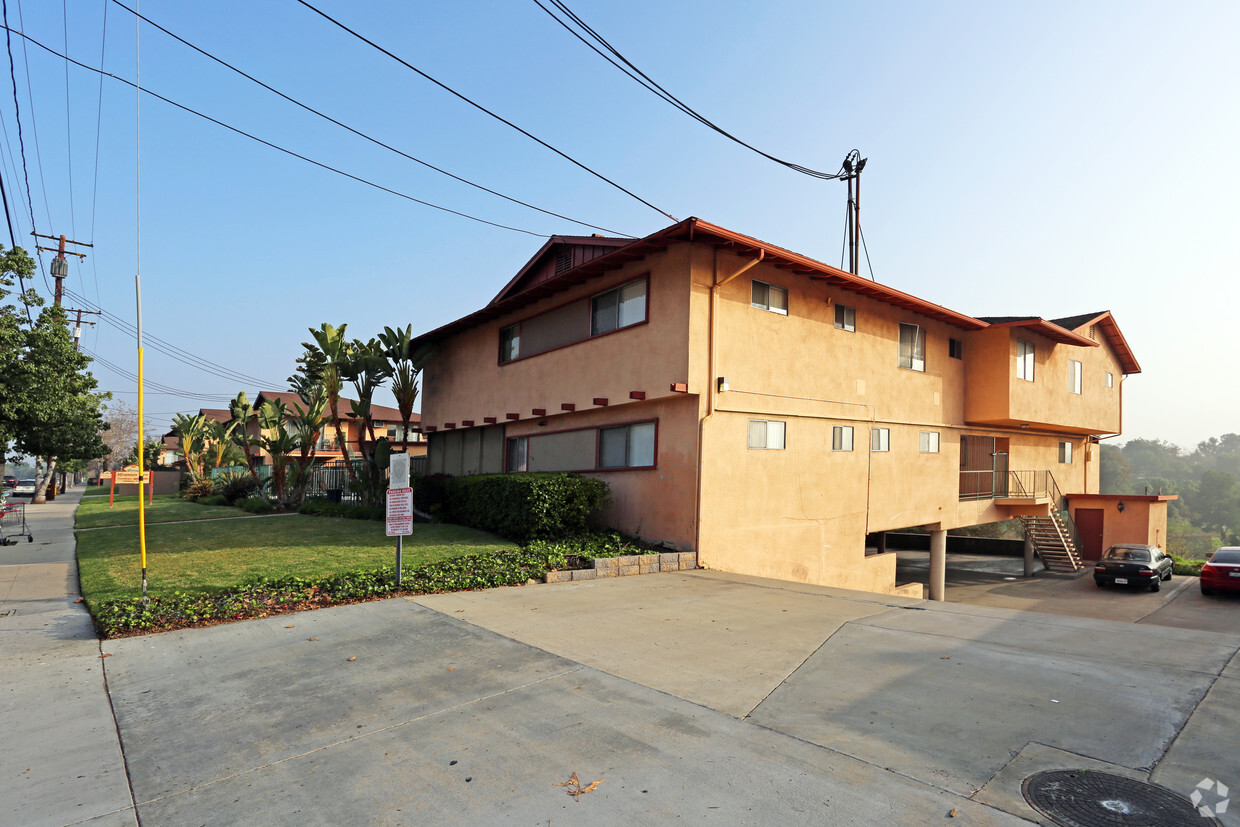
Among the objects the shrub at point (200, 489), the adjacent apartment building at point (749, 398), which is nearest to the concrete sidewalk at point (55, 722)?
the adjacent apartment building at point (749, 398)

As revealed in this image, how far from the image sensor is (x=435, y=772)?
13.3 ft

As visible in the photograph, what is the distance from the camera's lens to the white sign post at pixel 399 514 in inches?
366

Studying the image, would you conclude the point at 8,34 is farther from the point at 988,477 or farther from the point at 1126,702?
the point at 988,477

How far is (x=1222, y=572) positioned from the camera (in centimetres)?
1970

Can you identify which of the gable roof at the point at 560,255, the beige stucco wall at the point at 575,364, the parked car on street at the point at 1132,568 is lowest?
the parked car on street at the point at 1132,568

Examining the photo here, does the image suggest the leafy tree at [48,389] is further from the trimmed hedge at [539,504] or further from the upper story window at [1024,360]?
the upper story window at [1024,360]

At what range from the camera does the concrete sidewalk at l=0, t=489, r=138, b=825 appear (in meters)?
3.75

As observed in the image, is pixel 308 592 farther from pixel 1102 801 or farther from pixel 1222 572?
pixel 1222 572

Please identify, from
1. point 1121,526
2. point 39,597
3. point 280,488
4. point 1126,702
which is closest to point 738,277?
point 1126,702

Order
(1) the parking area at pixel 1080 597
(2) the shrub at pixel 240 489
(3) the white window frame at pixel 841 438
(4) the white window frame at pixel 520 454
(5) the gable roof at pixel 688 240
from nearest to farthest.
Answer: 1. (5) the gable roof at pixel 688 240
2. (3) the white window frame at pixel 841 438
3. (1) the parking area at pixel 1080 597
4. (4) the white window frame at pixel 520 454
5. (2) the shrub at pixel 240 489

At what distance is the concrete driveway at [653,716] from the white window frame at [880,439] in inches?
386

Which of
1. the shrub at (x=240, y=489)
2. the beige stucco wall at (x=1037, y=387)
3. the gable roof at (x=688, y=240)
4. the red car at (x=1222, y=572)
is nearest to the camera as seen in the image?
the gable roof at (x=688, y=240)

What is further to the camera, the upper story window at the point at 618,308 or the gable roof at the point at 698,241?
the upper story window at the point at 618,308

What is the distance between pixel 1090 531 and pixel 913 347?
1553cm
